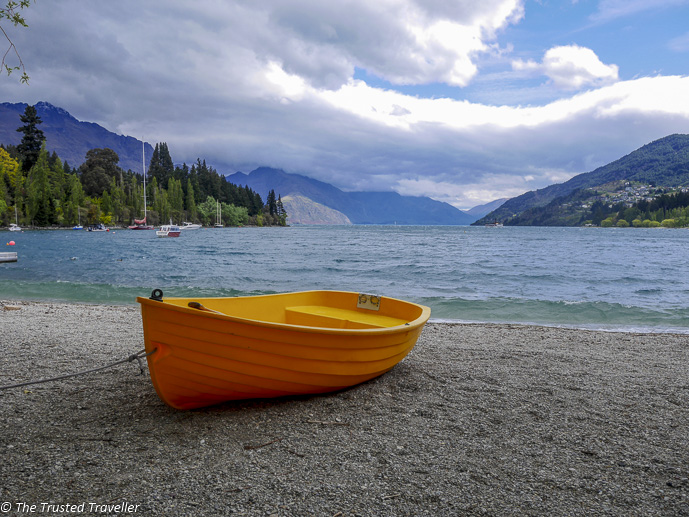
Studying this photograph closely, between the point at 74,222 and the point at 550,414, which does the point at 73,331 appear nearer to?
the point at 550,414

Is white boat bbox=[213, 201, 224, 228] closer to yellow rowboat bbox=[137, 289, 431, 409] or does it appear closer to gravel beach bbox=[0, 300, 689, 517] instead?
gravel beach bbox=[0, 300, 689, 517]

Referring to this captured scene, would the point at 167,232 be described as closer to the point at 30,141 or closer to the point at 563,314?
the point at 30,141

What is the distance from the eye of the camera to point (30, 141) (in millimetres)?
91500

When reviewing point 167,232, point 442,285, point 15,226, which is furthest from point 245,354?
point 15,226

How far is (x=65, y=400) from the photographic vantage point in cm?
479

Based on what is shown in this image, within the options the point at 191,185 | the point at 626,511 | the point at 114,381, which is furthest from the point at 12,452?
the point at 191,185

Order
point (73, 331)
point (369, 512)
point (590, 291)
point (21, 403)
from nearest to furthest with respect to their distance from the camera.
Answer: point (369, 512), point (21, 403), point (73, 331), point (590, 291)

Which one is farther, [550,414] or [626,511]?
[550,414]

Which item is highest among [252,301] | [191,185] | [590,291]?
[191,185]

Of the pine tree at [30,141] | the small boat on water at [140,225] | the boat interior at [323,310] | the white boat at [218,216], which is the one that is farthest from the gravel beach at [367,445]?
the white boat at [218,216]

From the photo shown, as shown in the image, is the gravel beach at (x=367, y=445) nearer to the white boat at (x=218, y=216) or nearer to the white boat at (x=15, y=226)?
the white boat at (x=15, y=226)

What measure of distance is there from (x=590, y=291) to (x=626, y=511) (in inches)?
664

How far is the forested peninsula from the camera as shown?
82.6 metres

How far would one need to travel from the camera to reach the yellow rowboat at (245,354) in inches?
159
